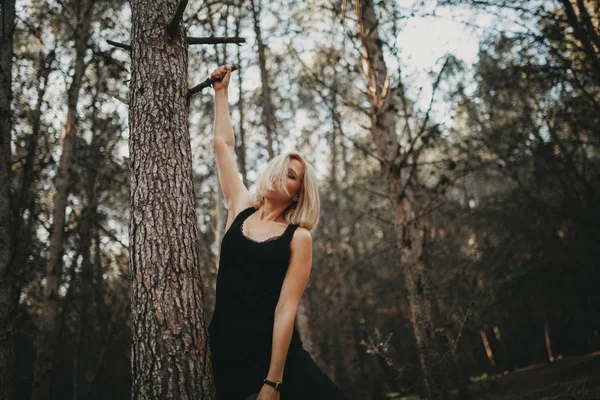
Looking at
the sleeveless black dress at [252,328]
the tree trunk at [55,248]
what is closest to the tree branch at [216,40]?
the sleeveless black dress at [252,328]

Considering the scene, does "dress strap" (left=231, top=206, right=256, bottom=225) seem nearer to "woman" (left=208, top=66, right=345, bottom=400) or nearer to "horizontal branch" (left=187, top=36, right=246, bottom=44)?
"woman" (left=208, top=66, right=345, bottom=400)

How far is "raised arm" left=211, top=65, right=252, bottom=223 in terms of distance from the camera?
93.5 inches

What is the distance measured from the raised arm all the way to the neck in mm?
127

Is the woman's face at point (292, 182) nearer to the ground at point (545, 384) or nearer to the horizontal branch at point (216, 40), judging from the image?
the horizontal branch at point (216, 40)

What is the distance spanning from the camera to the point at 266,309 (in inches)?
76.9

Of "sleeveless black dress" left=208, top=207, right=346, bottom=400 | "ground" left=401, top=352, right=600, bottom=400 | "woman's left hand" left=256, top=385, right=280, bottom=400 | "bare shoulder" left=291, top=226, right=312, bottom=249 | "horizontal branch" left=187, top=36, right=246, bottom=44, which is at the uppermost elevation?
"horizontal branch" left=187, top=36, right=246, bottom=44

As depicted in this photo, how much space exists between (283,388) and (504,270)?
1228 centimetres

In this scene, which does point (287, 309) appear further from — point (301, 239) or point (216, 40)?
point (216, 40)

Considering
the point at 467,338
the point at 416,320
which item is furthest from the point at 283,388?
the point at 467,338

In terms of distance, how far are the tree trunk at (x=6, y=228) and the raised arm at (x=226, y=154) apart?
3.41 metres

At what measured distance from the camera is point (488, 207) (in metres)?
13.1

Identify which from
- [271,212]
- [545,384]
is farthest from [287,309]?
[545,384]

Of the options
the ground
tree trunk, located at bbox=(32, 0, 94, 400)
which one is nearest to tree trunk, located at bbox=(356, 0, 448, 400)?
the ground

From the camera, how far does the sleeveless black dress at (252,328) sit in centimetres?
188
